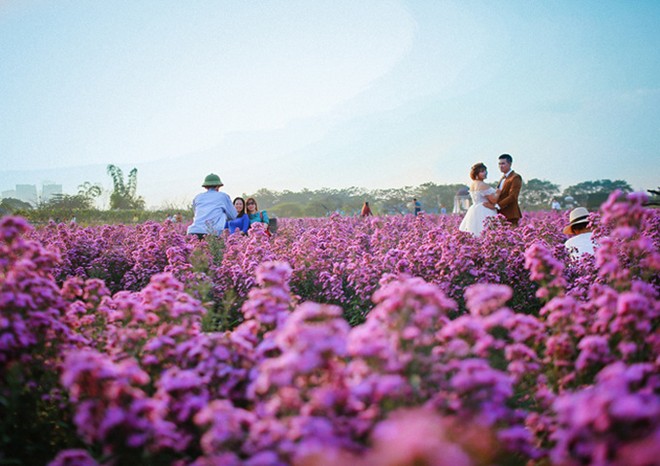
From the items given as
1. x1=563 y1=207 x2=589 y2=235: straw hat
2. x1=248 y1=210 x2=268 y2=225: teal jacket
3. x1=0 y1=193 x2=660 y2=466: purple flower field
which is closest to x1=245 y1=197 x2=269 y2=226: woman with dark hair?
x1=248 y1=210 x2=268 y2=225: teal jacket

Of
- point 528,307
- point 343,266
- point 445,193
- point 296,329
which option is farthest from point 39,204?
point 445,193

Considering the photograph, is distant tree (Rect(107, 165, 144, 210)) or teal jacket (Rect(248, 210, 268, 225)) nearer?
teal jacket (Rect(248, 210, 268, 225))

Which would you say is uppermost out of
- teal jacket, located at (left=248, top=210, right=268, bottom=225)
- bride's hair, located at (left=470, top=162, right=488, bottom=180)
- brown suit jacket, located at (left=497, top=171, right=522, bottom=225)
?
bride's hair, located at (left=470, top=162, right=488, bottom=180)

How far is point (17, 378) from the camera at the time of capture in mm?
3203

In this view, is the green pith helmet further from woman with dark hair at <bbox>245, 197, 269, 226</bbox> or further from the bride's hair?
the bride's hair

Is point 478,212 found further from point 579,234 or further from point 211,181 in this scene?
point 211,181

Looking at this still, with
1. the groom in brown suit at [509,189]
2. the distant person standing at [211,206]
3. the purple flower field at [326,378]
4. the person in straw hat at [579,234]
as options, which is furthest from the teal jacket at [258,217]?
the purple flower field at [326,378]

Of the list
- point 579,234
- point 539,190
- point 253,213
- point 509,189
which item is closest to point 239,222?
point 253,213

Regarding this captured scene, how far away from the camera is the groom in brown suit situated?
1044cm

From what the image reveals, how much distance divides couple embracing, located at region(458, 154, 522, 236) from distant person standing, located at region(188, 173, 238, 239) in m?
5.68

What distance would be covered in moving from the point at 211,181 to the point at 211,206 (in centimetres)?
62

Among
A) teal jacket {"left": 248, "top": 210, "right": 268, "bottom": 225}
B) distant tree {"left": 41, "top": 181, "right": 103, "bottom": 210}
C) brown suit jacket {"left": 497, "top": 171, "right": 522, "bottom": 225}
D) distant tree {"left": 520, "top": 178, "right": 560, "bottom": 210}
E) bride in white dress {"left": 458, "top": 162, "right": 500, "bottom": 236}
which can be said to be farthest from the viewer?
distant tree {"left": 520, "top": 178, "right": 560, "bottom": 210}

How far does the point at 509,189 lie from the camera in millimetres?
10516

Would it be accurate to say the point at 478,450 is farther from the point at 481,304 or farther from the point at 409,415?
the point at 481,304
